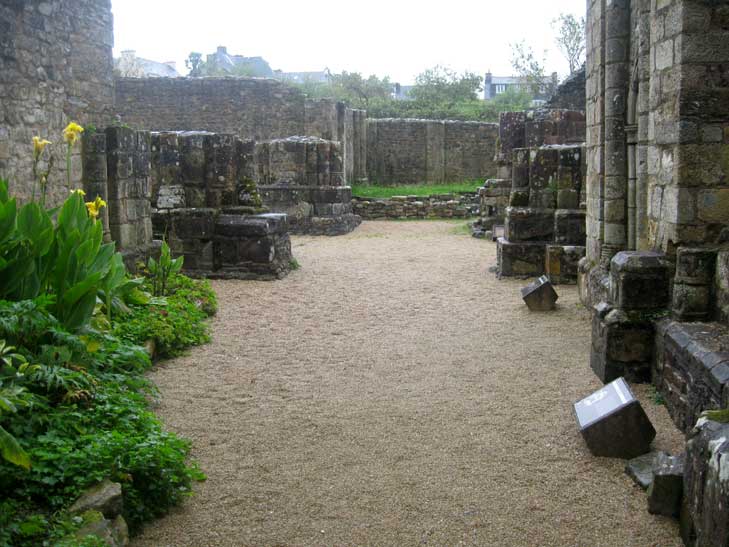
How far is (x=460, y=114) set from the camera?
97.8ft

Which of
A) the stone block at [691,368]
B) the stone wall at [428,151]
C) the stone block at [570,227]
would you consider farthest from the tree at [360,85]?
the stone block at [691,368]

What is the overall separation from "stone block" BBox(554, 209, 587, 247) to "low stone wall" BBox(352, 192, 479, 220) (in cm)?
1067

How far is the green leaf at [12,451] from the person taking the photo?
281 centimetres

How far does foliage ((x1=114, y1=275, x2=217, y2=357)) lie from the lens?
5.82 metres

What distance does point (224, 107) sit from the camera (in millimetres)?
24797

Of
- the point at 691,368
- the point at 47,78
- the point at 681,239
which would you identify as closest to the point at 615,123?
the point at 681,239

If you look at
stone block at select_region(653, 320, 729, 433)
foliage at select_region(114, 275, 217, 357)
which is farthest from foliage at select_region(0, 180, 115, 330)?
stone block at select_region(653, 320, 729, 433)

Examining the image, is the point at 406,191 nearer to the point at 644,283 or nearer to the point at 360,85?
the point at 644,283

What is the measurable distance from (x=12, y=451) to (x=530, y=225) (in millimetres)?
8390

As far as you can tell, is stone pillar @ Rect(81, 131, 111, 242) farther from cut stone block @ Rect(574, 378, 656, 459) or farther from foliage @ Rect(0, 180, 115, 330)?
cut stone block @ Rect(574, 378, 656, 459)

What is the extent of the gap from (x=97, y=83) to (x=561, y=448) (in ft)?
23.5

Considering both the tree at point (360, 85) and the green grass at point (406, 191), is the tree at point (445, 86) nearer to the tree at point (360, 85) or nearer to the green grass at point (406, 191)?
the tree at point (360, 85)

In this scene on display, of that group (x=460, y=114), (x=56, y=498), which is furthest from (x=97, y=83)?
(x=460, y=114)

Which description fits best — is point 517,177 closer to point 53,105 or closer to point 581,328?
point 581,328
